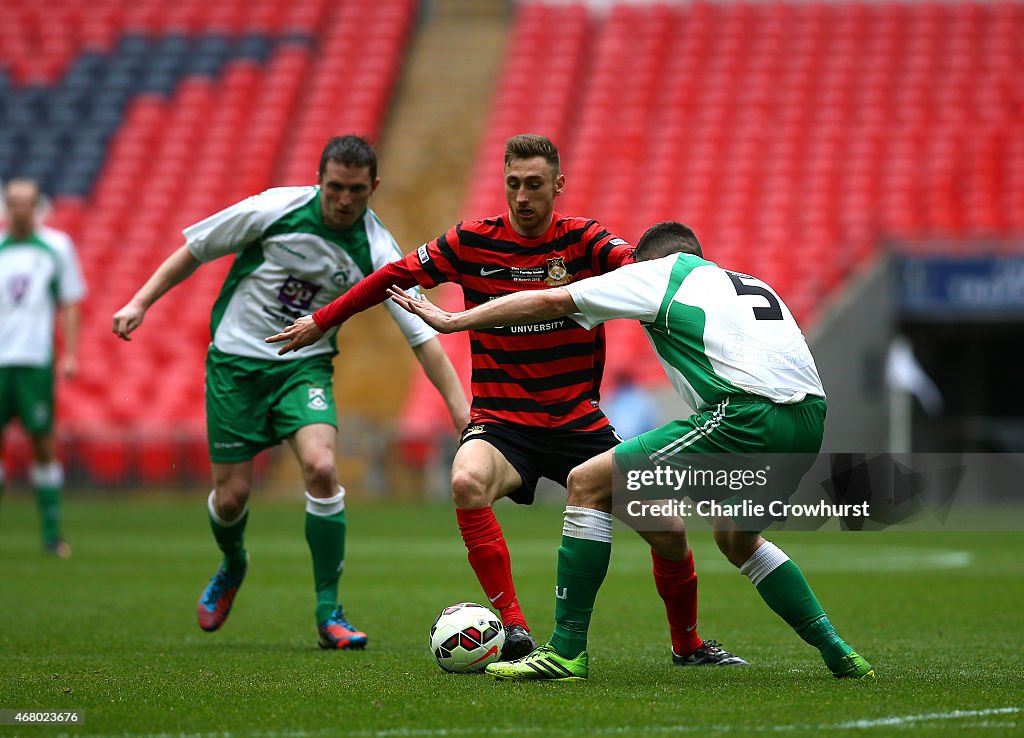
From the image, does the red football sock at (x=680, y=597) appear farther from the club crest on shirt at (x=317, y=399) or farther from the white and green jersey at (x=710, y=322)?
the club crest on shirt at (x=317, y=399)

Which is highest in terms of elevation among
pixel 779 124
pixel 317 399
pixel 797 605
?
pixel 779 124

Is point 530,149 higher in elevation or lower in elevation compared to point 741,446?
higher

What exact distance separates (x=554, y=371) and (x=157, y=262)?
54.4 ft

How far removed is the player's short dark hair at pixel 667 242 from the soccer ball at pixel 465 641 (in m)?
1.52

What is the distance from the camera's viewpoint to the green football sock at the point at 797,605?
5.31 m

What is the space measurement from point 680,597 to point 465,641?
0.88 m

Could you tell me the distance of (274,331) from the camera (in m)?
6.94

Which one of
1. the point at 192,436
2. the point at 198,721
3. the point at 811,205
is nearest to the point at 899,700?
the point at 198,721

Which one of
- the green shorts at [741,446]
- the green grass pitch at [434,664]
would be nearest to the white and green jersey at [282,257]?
the green grass pitch at [434,664]

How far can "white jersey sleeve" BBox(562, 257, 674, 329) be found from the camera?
5.18 metres

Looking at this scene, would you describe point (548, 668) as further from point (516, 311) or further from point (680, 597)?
point (516, 311)

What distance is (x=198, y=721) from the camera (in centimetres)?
442

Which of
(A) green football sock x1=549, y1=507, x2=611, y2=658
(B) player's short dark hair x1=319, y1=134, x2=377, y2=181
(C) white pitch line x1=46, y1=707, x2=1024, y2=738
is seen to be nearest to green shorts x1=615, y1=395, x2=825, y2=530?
(A) green football sock x1=549, y1=507, x2=611, y2=658

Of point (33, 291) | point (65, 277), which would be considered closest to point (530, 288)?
point (65, 277)
